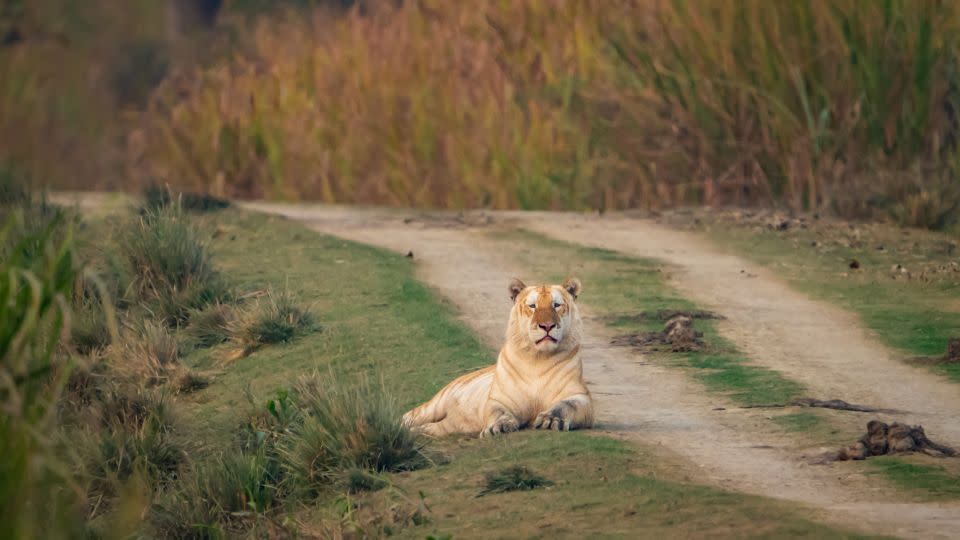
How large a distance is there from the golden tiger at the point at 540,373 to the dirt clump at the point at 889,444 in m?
1.24

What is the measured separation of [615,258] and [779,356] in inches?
168

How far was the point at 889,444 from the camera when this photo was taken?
8523mm

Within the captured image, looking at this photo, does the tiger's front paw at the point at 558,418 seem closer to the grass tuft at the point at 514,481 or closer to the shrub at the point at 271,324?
the grass tuft at the point at 514,481

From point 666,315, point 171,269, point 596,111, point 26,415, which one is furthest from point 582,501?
point 596,111

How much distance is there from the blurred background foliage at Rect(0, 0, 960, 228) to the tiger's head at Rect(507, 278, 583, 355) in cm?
861

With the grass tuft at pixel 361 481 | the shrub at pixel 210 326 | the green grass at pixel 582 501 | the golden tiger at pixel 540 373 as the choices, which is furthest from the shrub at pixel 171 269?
the grass tuft at pixel 361 481

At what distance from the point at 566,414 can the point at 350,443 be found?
1013 mm

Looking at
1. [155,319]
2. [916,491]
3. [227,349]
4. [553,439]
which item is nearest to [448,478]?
[553,439]

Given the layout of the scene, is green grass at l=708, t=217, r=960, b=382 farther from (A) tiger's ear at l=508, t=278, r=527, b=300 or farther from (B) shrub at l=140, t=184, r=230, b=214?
(B) shrub at l=140, t=184, r=230, b=214

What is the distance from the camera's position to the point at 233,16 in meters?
30.9

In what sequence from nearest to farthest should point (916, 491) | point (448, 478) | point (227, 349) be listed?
1. point (916, 491)
2. point (448, 478)
3. point (227, 349)

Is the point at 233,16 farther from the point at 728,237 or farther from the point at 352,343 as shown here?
the point at 352,343

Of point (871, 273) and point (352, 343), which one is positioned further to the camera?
point (871, 273)

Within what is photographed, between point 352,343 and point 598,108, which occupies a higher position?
point 598,108
